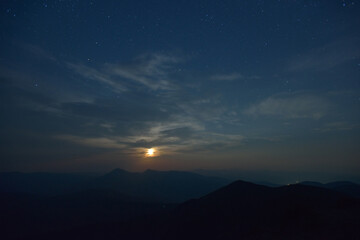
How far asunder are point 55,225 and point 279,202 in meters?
82.2

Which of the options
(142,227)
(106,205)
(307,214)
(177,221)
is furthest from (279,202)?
(106,205)

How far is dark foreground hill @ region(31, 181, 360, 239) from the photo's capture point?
21703 mm

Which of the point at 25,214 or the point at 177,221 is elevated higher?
the point at 177,221

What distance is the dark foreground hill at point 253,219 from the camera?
71.2 ft

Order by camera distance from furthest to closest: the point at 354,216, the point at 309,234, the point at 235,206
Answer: the point at 235,206, the point at 354,216, the point at 309,234

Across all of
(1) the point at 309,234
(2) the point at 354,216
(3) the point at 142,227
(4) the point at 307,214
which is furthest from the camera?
(3) the point at 142,227

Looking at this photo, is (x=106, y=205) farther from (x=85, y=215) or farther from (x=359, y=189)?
(x=359, y=189)


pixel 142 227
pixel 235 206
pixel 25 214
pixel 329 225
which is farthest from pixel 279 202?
pixel 25 214

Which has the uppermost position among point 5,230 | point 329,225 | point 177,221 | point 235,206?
point 329,225

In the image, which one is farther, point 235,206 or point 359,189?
point 359,189

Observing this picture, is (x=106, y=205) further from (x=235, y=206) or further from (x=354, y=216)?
(x=354, y=216)

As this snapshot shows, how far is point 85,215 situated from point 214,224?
71.2 m

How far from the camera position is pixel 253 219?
36156 mm

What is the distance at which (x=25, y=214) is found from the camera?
93.3 meters
